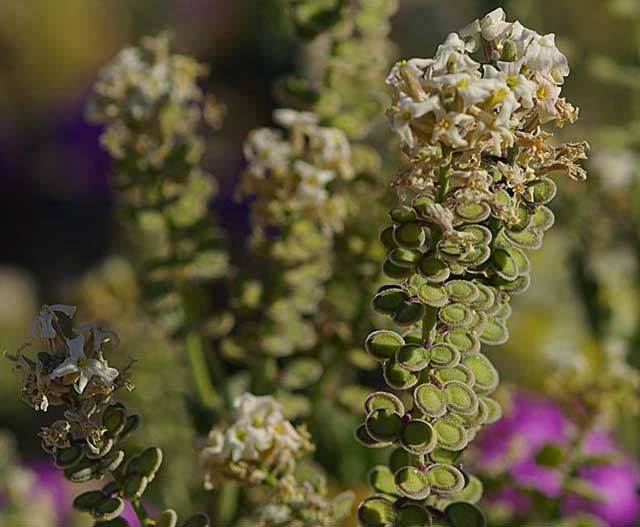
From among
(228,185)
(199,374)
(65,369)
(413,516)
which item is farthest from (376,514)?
(228,185)

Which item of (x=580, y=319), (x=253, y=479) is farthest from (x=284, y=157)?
(x=580, y=319)

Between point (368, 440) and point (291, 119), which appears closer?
point (368, 440)

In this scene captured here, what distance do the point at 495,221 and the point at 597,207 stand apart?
0.39m

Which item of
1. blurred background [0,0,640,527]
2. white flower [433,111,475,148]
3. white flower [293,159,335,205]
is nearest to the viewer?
white flower [433,111,475,148]

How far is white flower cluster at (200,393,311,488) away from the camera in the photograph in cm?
40

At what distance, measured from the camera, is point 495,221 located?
1.10 ft

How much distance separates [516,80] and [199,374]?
289mm

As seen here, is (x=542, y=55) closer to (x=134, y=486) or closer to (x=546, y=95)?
(x=546, y=95)

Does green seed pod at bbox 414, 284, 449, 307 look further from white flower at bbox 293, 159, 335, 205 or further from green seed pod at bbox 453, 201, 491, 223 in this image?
white flower at bbox 293, 159, 335, 205

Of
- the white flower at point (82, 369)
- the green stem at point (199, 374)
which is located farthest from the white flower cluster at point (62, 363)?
the green stem at point (199, 374)

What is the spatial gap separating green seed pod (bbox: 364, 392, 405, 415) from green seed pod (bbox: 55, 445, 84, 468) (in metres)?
0.10

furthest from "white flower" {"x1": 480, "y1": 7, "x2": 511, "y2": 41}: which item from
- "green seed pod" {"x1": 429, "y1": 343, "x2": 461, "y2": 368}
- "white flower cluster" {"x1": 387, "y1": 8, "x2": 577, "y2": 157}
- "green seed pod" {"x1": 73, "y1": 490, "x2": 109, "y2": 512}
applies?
"green seed pod" {"x1": 73, "y1": 490, "x2": 109, "y2": 512}

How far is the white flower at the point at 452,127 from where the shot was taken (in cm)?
30

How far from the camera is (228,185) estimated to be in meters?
1.62
